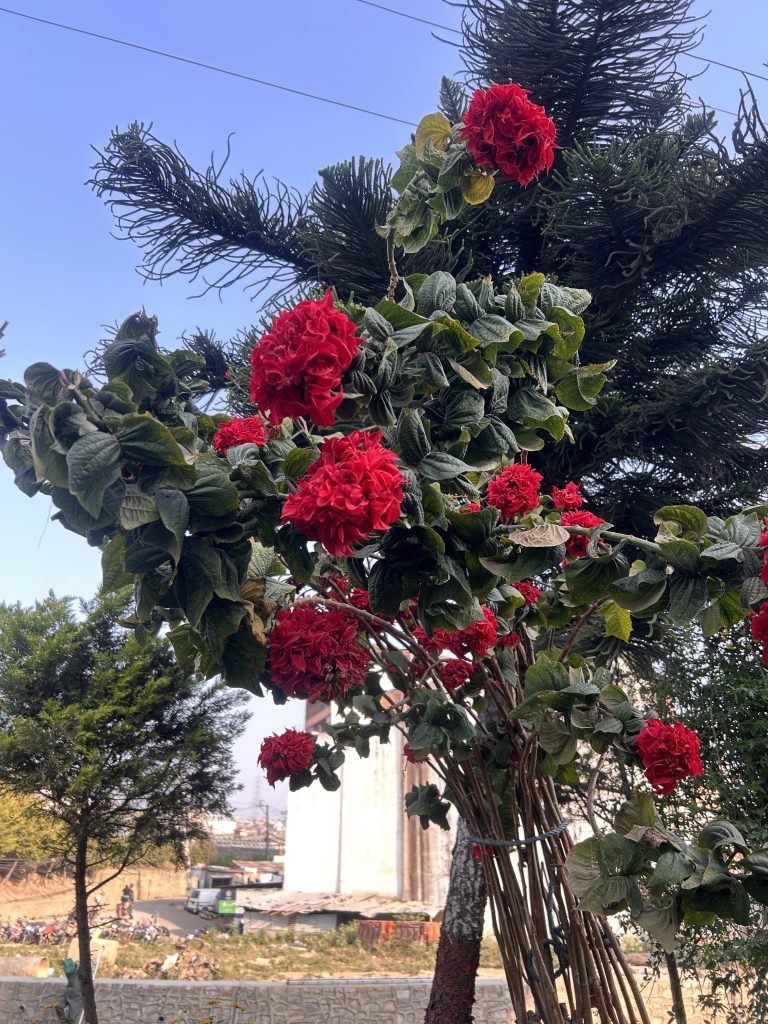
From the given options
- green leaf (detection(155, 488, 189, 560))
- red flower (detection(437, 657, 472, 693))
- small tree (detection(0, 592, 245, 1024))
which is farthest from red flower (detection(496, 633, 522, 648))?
small tree (detection(0, 592, 245, 1024))

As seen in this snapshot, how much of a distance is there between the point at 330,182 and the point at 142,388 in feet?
13.0

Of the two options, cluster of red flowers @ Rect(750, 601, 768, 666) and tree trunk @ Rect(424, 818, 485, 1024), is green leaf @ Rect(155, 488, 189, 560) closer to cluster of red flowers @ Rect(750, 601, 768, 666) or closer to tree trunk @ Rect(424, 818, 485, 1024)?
cluster of red flowers @ Rect(750, 601, 768, 666)

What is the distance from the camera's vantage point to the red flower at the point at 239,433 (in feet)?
5.08

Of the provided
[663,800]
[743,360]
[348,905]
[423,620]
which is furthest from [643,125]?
[348,905]

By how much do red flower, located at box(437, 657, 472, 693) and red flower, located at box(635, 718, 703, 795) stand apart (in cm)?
55

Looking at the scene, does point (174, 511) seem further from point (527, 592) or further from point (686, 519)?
point (527, 592)

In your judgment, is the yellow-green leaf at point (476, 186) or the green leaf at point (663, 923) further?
the yellow-green leaf at point (476, 186)

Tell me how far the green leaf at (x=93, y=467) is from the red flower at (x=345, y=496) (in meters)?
0.23

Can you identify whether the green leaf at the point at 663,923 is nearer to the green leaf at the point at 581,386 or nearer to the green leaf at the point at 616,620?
the green leaf at the point at 616,620

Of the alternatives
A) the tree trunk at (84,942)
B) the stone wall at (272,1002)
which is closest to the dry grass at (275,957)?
the stone wall at (272,1002)

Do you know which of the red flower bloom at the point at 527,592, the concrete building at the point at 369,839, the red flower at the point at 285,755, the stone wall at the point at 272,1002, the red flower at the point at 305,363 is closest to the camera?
the red flower at the point at 305,363

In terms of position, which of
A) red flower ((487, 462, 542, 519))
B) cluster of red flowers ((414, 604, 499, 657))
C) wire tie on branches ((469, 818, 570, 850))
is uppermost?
red flower ((487, 462, 542, 519))

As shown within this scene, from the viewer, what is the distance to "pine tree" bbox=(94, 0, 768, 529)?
13.9 ft

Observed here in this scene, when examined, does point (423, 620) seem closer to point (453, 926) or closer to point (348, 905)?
point (453, 926)
